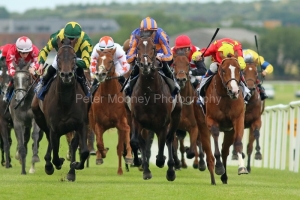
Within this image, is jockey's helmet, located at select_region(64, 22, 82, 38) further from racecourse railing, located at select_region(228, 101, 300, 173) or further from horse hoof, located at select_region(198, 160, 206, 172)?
racecourse railing, located at select_region(228, 101, 300, 173)

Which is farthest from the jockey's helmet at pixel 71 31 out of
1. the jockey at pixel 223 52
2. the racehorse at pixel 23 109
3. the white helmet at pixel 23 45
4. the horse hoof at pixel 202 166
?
the horse hoof at pixel 202 166

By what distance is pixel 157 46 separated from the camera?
1548 centimetres

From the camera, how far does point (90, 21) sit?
591 ft

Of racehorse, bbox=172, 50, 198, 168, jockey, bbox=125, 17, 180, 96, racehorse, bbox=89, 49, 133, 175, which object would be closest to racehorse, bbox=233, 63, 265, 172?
racehorse, bbox=172, 50, 198, 168

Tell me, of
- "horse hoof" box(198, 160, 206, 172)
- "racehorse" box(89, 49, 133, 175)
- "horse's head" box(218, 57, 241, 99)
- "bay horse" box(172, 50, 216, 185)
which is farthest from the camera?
"horse hoof" box(198, 160, 206, 172)

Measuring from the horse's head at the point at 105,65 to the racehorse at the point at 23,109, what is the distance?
1316 millimetres

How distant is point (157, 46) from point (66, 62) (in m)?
1.83

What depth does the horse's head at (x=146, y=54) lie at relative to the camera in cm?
1430

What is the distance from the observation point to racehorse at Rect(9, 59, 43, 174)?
17.7 metres

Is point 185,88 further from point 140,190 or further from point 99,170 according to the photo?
point 140,190

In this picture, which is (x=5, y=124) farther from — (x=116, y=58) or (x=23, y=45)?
(x=116, y=58)

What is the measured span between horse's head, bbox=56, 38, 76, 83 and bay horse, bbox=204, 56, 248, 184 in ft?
7.45

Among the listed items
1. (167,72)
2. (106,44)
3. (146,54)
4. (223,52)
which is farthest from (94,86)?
(146,54)

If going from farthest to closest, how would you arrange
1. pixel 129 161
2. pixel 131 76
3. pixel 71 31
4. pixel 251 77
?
1. pixel 251 77
2. pixel 129 161
3. pixel 131 76
4. pixel 71 31
